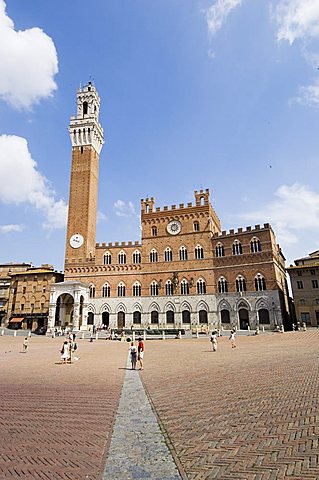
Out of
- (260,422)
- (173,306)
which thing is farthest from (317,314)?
(260,422)

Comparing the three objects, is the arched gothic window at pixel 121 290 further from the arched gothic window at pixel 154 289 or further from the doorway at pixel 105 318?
the arched gothic window at pixel 154 289

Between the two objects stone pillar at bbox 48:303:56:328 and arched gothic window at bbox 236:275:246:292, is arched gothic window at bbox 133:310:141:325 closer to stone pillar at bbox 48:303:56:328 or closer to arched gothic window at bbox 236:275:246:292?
stone pillar at bbox 48:303:56:328

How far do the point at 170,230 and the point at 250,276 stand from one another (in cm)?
1380

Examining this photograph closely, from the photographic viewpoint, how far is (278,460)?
5047 mm

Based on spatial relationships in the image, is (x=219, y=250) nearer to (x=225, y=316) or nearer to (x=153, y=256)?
(x=225, y=316)

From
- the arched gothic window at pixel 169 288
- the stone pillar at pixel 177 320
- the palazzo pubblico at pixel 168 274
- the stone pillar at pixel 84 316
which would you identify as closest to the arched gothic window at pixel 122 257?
the palazzo pubblico at pixel 168 274

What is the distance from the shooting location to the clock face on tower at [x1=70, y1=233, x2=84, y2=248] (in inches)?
1924

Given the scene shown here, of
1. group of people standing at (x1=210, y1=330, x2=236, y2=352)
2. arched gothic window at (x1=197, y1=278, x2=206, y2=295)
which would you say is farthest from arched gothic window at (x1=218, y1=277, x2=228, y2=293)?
group of people standing at (x1=210, y1=330, x2=236, y2=352)

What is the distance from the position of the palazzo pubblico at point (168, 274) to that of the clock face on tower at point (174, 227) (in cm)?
16

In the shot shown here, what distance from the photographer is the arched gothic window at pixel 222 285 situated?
4316 cm

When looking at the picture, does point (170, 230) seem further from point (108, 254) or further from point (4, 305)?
point (4, 305)

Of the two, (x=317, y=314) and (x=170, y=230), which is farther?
(x=170, y=230)

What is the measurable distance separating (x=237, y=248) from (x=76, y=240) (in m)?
24.7

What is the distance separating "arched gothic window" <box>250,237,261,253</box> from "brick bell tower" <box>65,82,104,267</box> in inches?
961
